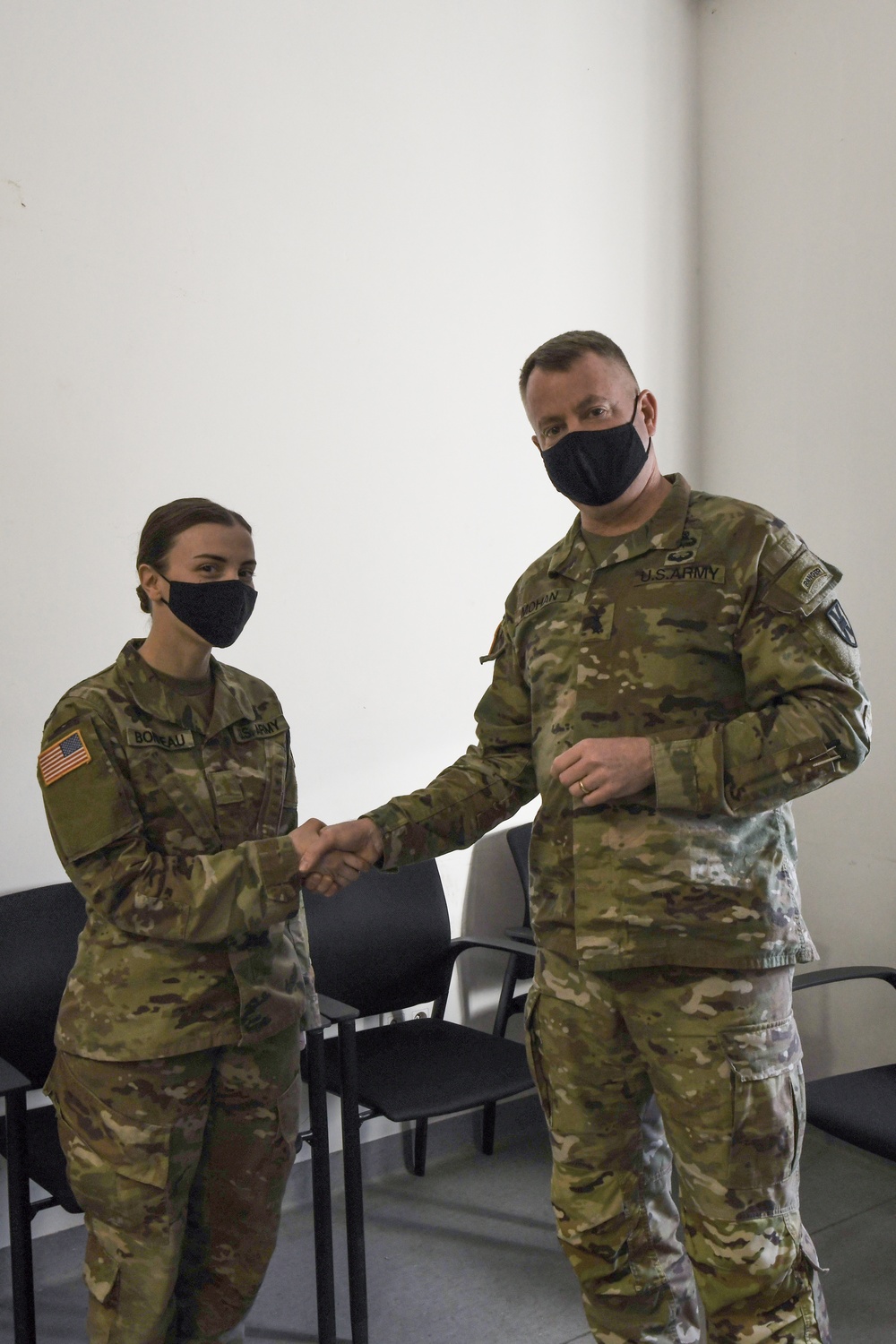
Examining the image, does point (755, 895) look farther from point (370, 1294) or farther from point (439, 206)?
point (439, 206)

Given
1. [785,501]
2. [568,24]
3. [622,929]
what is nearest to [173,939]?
[622,929]

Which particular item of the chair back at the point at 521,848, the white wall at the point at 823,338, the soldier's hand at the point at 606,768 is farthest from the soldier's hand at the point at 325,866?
the white wall at the point at 823,338

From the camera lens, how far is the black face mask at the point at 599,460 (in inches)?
70.3

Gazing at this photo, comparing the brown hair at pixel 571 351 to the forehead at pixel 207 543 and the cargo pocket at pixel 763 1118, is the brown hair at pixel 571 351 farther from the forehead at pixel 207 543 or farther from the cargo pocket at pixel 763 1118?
the cargo pocket at pixel 763 1118

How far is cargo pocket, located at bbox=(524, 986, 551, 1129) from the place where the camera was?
1821 mm

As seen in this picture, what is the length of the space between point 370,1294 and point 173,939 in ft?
4.22

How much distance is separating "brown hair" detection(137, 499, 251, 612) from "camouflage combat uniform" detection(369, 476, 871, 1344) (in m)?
0.59

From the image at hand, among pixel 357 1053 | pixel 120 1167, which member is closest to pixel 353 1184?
pixel 357 1053

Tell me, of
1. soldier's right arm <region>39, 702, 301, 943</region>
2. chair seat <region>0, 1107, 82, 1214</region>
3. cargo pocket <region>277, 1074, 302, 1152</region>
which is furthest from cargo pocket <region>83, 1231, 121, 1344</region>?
soldier's right arm <region>39, 702, 301, 943</region>

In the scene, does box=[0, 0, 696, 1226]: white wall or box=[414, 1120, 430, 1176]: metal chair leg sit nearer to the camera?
box=[0, 0, 696, 1226]: white wall

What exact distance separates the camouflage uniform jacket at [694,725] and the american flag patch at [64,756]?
0.74m

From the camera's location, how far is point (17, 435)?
2.56 meters

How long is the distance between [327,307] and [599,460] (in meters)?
1.52

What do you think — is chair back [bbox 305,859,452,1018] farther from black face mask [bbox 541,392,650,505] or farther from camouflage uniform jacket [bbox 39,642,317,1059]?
black face mask [bbox 541,392,650,505]
